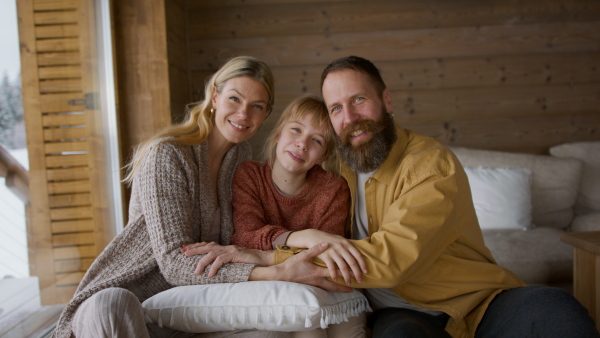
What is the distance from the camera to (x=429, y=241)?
4.38 ft

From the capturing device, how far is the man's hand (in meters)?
1.32

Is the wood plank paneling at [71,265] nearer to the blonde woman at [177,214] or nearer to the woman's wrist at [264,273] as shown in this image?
the blonde woman at [177,214]

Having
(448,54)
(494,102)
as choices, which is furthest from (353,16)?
(494,102)

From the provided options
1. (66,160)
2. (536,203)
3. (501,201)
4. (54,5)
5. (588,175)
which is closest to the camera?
(54,5)

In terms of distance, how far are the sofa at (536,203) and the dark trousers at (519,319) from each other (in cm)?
97

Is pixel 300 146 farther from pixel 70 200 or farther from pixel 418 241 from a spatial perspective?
pixel 70 200

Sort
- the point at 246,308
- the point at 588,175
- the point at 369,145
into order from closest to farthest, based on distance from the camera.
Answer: the point at 246,308 → the point at 369,145 → the point at 588,175

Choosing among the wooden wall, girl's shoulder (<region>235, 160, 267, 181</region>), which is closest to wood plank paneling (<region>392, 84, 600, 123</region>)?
the wooden wall

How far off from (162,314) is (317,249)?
0.44 m

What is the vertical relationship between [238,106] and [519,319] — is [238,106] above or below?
above

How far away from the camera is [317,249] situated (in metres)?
1.33

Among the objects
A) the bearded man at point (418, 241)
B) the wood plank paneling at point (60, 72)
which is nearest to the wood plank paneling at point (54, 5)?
the wood plank paneling at point (60, 72)

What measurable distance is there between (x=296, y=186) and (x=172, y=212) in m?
0.44

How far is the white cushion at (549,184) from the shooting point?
2867 mm
